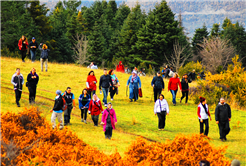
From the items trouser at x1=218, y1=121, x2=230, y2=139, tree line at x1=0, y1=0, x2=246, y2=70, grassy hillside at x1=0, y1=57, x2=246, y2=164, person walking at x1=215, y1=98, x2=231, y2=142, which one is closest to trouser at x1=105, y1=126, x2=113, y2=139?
grassy hillside at x1=0, y1=57, x2=246, y2=164

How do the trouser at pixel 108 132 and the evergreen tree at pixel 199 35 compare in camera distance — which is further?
the evergreen tree at pixel 199 35

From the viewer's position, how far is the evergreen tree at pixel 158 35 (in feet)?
194

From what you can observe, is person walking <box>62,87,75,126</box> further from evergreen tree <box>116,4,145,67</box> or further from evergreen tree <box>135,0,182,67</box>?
evergreen tree <box>116,4,145,67</box>

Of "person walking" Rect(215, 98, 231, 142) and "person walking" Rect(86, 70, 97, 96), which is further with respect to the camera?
"person walking" Rect(86, 70, 97, 96)

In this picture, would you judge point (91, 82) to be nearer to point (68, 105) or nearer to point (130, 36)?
point (68, 105)

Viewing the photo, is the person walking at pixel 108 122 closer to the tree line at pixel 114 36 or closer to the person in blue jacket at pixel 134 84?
the person in blue jacket at pixel 134 84

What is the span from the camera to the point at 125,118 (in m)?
16.9

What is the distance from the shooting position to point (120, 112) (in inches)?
713

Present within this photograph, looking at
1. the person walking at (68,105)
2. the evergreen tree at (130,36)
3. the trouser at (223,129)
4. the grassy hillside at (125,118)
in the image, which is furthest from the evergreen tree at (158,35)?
the person walking at (68,105)

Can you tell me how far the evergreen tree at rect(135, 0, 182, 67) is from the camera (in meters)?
59.2

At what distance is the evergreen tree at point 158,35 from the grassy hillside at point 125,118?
32.9 metres

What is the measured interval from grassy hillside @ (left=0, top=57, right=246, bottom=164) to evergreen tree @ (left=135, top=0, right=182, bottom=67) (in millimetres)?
32891

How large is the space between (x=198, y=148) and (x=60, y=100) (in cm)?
653

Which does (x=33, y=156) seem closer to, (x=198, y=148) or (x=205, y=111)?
(x=198, y=148)
